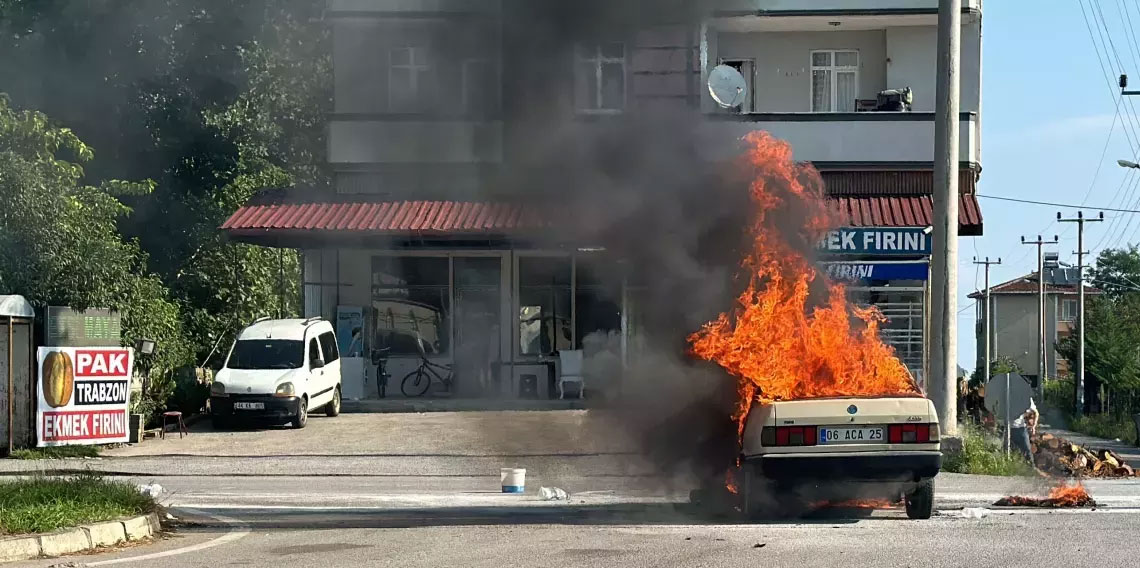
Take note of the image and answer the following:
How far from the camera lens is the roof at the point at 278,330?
2200cm

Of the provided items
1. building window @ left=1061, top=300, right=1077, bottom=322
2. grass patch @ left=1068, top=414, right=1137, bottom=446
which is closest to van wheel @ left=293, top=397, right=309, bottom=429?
grass patch @ left=1068, top=414, right=1137, bottom=446

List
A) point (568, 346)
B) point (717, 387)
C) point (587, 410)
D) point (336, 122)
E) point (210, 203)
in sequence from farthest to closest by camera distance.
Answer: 1. point (210, 203)
2. point (568, 346)
3. point (336, 122)
4. point (587, 410)
5. point (717, 387)

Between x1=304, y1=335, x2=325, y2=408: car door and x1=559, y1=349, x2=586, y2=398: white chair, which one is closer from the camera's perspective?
x1=559, y1=349, x2=586, y2=398: white chair

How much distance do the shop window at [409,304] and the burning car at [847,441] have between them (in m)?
14.4

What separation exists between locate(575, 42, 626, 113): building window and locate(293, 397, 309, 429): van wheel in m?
10.7

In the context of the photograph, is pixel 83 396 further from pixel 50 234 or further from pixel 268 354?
pixel 268 354

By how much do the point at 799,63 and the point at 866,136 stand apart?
2.44 meters

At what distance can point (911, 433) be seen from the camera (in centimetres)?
984

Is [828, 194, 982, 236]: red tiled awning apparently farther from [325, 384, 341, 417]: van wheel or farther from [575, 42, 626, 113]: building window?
[575, 42, 626, 113]: building window

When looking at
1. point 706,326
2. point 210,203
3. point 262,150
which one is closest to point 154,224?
point 210,203

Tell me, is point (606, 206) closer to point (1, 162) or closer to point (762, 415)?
point (762, 415)

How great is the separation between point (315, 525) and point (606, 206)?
3946 millimetres

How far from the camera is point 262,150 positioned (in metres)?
24.3

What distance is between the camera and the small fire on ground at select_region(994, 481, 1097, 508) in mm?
11875
